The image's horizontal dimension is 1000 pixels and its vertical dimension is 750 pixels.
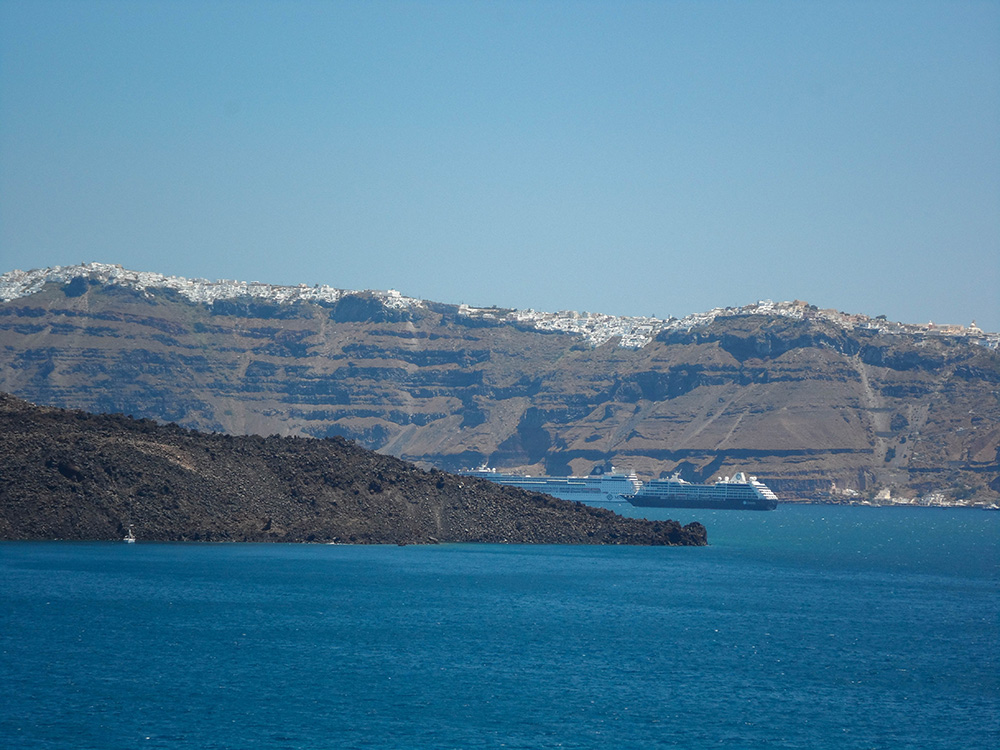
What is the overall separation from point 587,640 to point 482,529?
48.0 m

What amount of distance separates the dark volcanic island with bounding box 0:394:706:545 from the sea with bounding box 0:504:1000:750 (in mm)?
3059

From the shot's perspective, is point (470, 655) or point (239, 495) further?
point (239, 495)

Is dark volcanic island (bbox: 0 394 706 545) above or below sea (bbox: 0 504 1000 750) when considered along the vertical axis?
above

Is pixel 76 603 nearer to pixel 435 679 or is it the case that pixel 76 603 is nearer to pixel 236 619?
pixel 236 619

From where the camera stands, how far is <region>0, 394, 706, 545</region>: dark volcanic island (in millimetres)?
80250

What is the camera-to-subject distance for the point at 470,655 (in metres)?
45.4

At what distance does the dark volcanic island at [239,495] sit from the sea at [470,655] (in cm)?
306

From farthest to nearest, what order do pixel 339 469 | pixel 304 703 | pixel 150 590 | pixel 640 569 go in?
pixel 339 469
pixel 640 569
pixel 150 590
pixel 304 703

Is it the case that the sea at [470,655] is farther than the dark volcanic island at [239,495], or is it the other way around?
the dark volcanic island at [239,495]

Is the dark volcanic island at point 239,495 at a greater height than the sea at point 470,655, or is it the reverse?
the dark volcanic island at point 239,495

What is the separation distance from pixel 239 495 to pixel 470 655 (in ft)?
149

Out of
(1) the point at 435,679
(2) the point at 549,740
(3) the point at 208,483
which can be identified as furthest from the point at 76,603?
(3) the point at 208,483

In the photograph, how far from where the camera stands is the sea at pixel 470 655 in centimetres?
3453

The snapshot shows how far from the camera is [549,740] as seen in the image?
111 feet
